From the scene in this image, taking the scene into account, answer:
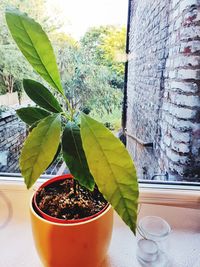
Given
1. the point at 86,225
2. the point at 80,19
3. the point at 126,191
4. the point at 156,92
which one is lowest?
the point at 86,225

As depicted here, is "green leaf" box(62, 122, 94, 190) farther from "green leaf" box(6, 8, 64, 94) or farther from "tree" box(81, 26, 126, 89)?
"tree" box(81, 26, 126, 89)

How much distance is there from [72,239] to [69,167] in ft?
0.52

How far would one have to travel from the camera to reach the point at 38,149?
1.55 feet

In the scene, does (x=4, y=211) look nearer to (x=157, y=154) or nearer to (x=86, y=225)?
(x=86, y=225)

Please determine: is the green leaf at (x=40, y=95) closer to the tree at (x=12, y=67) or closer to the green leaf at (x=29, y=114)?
the green leaf at (x=29, y=114)

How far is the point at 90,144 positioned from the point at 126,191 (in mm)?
107

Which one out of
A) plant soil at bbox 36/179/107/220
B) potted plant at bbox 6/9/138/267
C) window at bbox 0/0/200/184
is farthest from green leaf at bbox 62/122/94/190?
window at bbox 0/0/200/184

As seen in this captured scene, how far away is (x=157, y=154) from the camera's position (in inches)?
38.8

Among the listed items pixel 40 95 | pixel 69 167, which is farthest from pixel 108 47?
pixel 69 167

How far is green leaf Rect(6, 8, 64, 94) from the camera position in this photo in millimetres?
493

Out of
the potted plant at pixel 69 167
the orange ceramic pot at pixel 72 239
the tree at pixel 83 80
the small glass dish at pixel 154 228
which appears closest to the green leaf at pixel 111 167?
the potted plant at pixel 69 167

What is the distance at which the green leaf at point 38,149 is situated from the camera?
1.55ft

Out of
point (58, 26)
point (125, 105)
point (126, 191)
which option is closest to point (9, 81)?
point (58, 26)

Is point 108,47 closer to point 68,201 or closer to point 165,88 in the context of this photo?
point 165,88
